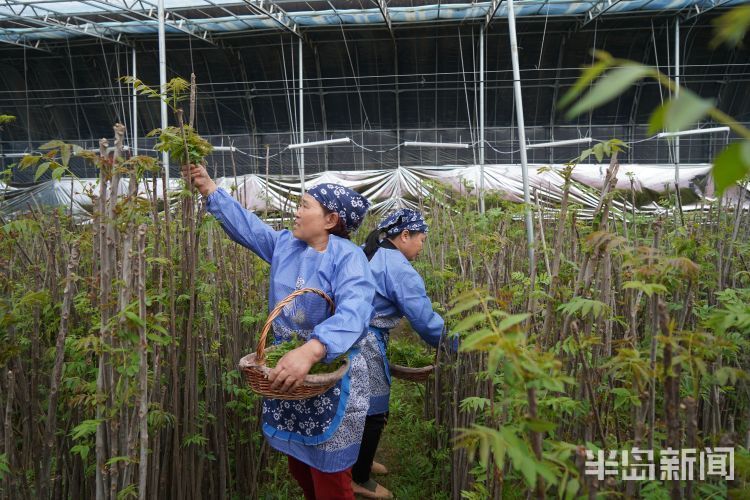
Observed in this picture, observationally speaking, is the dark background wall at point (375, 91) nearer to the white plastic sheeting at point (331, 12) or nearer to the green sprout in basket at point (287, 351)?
the white plastic sheeting at point (331, 12)

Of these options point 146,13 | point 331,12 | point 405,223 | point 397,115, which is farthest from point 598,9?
point 405,223

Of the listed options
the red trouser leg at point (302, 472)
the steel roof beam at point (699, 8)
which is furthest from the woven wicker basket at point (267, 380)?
the steel roof beam at point (699, 8)

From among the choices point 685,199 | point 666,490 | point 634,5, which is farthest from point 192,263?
point 634,5

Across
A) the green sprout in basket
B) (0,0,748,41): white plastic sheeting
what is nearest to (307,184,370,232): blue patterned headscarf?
the green sprout in basket

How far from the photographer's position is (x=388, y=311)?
2.19 meters

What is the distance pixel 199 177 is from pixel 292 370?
2.07ft

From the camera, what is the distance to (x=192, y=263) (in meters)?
1.47

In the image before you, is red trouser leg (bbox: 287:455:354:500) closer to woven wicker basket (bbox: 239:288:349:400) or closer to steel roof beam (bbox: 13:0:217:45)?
woven wicker basket (bbox: 239:288:349:400)

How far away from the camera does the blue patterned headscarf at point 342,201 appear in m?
1.66

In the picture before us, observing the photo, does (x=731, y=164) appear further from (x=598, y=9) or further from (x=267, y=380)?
(x=598, y=9)

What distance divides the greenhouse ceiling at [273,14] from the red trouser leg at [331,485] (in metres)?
8.40

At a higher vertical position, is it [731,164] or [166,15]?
[166,15]

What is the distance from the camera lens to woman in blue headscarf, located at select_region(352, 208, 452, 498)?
6.92 ft

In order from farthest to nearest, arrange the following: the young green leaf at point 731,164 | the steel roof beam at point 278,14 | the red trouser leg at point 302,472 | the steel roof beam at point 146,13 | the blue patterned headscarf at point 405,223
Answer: the steel roof beam at point 278,14
the steel roof beam at point 146,13
the blue patterned headscarf at point 405,223
the red trouser leg at point 302,472
the young green leaf at point 731,164
